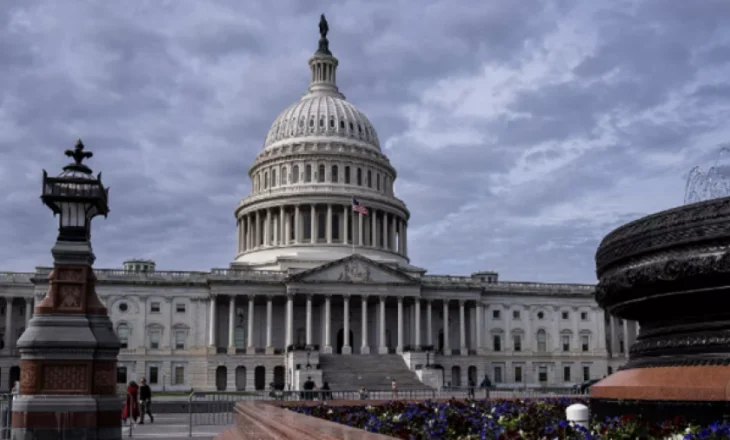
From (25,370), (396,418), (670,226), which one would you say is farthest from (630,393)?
(25,370)

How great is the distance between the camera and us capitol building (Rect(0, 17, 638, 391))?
93812 millimetres

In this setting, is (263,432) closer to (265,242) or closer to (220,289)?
(220,289)

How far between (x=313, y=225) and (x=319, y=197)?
3.77 metres

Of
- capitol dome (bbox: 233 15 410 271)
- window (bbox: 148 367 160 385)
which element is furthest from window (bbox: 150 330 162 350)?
→ capitol dome (bbox: 233 15 410 271)

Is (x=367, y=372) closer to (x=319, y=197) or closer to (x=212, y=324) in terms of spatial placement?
(x=212, y=324)

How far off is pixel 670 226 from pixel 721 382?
141cm

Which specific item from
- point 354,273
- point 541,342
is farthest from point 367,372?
point 541,342

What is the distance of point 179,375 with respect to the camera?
95500 millimetres

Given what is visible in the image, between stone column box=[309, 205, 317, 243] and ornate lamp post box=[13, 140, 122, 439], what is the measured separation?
287 feet

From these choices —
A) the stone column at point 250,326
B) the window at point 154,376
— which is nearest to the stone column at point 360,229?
the stone column at point 250,326

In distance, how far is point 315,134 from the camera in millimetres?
115312

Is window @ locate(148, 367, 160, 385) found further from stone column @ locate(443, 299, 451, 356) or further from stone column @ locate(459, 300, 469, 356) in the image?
stone column @ locate(459, 300, 469, 356)

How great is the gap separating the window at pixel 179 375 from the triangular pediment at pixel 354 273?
1707 cm

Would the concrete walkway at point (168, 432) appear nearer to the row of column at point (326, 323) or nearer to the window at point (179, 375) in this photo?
the row of column at point (326, 323)
